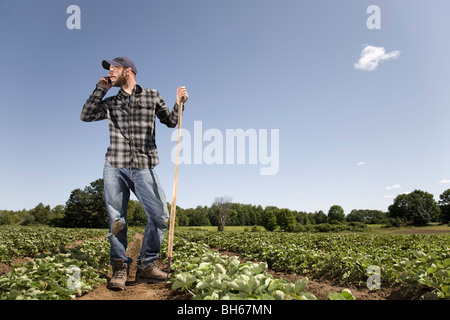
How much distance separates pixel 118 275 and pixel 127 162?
1.59m

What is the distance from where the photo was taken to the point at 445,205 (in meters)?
73.3

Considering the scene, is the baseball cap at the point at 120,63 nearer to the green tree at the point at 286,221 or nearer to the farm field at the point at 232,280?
the farm field at the point at 232,280

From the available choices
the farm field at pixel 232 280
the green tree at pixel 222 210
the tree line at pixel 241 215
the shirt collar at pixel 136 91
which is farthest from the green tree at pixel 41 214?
the shirt collar at pixel 136 91

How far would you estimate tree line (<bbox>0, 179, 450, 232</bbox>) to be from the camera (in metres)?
53.9

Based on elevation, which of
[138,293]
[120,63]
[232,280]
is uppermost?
[120,63]

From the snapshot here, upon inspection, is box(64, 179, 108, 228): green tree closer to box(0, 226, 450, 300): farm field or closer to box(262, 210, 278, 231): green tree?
box(262, 210, 278, 231): green tree

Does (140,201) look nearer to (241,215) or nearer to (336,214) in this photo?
(336,214)

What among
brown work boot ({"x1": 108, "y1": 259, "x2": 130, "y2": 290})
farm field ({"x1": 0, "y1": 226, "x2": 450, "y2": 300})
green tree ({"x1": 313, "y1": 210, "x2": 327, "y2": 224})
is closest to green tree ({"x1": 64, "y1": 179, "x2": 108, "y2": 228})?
farm field ({"x1": 0, "y1": 226, "x2": 450, "y2": 300})

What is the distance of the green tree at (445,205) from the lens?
6981cm

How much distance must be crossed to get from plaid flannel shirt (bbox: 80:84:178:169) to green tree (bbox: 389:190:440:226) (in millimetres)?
78234

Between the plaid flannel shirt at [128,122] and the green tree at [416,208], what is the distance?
7823cm

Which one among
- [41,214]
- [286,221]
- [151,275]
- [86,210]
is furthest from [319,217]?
[151,275]
